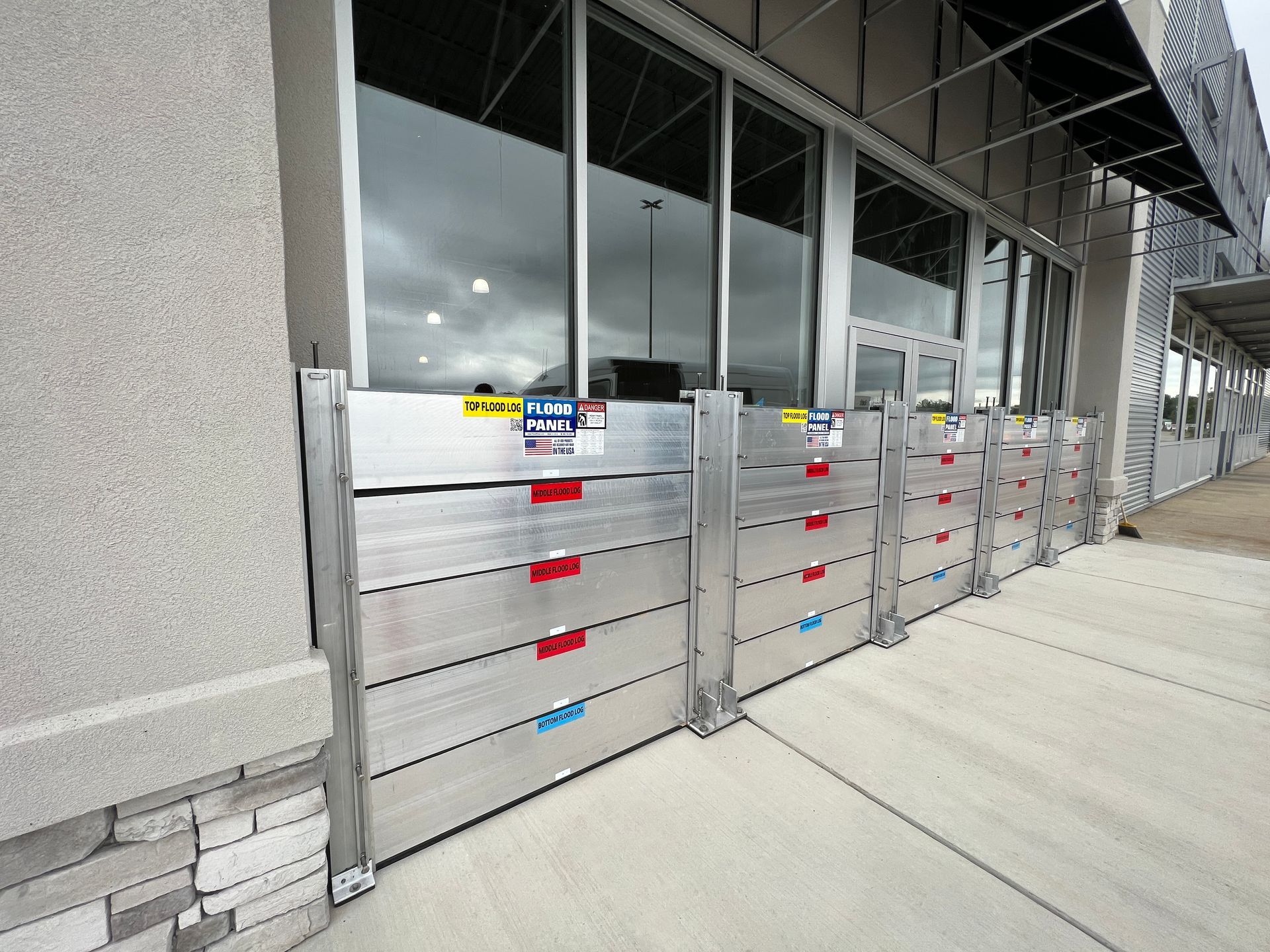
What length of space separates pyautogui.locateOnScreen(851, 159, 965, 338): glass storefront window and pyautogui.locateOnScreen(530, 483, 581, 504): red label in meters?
3.18

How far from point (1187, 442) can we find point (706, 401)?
49.2 ft

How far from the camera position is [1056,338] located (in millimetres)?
7047

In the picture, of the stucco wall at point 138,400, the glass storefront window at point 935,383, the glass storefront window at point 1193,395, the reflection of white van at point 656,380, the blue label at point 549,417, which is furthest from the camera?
the glass storefront window at point 1193,395

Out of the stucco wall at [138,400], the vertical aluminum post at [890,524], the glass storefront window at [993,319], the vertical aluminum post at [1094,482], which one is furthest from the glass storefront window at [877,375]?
the stucco wall at [138,400]

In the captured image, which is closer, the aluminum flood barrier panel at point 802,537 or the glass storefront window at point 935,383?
the aluminum flood barrier panel at point 802,537

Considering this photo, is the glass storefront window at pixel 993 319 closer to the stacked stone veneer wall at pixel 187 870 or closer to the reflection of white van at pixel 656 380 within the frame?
the reflection of white van at pixel 656 380

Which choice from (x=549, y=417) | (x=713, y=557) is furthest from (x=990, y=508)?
(x=549, y=417)

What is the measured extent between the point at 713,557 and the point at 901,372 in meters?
3.15

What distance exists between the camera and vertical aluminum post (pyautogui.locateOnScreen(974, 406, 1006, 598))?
4.58m

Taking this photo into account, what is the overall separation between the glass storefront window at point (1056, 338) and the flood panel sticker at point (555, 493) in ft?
24.1

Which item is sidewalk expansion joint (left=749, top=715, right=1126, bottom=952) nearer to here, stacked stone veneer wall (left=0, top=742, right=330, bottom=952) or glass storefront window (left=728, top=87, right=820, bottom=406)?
stacked stone veneer wall (left=0, top=742, right=330, bottom=952)

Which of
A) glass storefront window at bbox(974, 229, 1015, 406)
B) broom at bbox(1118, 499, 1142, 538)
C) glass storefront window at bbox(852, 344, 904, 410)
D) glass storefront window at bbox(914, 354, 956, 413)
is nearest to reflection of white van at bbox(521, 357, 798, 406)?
glass storefront window at bbox(852, 344, 904, 410)

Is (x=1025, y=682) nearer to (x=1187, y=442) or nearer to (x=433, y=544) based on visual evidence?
(x=433, y=544)

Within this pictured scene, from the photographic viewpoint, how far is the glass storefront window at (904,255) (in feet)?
13.8
